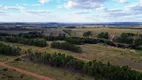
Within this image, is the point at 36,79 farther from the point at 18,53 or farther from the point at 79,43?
the point at 79,43

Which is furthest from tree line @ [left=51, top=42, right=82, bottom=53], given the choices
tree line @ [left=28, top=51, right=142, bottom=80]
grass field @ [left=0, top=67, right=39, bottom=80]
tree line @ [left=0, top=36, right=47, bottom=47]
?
grass field @ [left=0, top=67, right=39, bottom=80]

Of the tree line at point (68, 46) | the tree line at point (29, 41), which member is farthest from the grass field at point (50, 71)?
the tree line at point (29, 41)

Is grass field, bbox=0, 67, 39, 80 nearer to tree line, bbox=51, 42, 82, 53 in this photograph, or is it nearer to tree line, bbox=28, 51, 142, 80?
tree line, bbox=28, 51, 142, 80

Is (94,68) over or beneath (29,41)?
beneath

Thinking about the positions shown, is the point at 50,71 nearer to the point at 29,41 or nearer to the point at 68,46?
the point at 68,46

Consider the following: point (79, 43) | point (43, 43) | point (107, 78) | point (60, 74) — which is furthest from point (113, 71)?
point (79, 43)

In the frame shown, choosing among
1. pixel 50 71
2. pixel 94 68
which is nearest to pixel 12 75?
pixel 50 71

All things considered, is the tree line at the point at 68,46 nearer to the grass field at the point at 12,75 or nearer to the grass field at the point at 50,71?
the grass field at the point at 50,71
